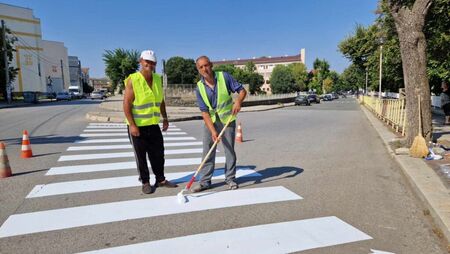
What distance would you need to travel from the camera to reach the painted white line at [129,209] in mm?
3689

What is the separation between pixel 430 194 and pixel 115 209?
4.30m

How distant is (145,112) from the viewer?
4.70 meters

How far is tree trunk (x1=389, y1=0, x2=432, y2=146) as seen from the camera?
7594mm

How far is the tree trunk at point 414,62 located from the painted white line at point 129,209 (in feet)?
15.8

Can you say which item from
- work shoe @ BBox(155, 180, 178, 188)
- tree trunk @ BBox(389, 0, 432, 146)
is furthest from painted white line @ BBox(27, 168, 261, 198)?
tree trunk @ BBox(389, 0, 432, 146)

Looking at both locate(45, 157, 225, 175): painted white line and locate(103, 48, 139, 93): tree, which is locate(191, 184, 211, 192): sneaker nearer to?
locate(45, 157, 225, 175): painted white line

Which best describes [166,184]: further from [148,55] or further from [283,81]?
[283,81]

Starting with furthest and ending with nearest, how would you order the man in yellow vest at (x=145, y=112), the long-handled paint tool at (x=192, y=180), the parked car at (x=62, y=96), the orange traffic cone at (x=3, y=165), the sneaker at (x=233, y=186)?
the parked car at (x=62, y=96)
the orange traffic cone at (x=3, y=165)
the sneaker at (x=233, y=186)
the man in yellow vest at (x=145, y=112)
the long-handled paint tool at (x=192, y=180)

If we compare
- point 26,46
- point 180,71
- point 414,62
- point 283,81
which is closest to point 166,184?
point 414,62

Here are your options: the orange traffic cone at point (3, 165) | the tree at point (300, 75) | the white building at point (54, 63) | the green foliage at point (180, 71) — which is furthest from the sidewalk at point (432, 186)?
the green foliage at point (180, 71)

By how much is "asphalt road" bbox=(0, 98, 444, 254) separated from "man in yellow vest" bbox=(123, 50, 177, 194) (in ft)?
1.73

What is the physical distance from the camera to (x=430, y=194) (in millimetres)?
4496

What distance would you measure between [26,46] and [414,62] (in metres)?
76.6

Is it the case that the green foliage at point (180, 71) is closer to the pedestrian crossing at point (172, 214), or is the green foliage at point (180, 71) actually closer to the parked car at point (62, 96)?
the parked car at point (62, 96)
